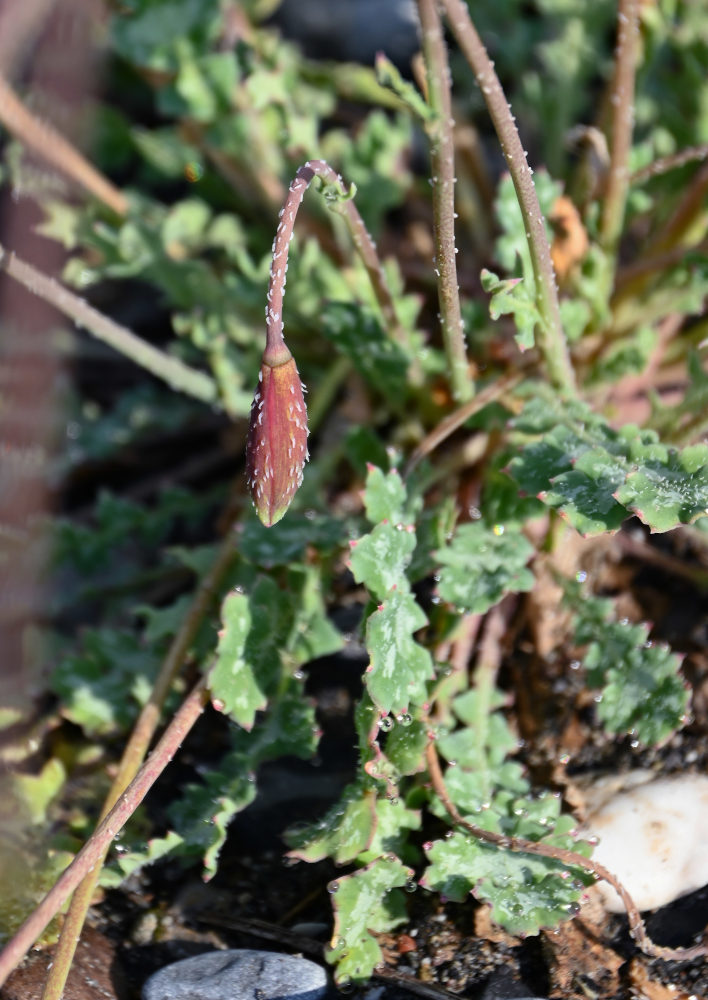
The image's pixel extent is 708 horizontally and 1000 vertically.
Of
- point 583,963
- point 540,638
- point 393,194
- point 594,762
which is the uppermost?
point 393,194

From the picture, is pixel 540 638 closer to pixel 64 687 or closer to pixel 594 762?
pixel 594 762

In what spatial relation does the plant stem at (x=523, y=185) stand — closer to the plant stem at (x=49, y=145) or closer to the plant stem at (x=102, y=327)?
the plant stem at (x=102, y=327)

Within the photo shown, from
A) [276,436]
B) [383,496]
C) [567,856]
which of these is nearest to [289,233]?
[276,436]

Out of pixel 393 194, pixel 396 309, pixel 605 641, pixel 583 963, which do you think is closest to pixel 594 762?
pixel 605 641

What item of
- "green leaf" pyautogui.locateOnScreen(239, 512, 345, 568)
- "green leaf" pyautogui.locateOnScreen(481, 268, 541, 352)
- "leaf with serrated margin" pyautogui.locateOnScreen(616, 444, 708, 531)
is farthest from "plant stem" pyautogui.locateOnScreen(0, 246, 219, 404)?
"leaf with serrated margin" pyautogui.locateOnScreen(616, 444, 708, 531)

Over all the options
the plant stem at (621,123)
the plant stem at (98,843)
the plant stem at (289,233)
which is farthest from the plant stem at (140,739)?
the plant stem at (621,123)

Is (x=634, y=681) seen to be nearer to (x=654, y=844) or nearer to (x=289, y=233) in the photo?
(x=654, y=844)
